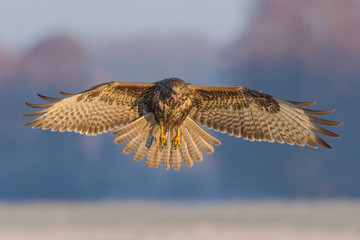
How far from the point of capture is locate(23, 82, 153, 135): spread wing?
425 inches

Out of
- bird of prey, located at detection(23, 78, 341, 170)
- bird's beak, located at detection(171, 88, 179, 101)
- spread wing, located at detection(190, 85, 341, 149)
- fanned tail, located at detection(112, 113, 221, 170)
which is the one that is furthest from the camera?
fanned tail, located at detection(112, 113, 221, 170)

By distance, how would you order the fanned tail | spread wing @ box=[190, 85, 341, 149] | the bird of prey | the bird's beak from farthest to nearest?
the fanned tail → spread wing @ box=[190, 85, 341, 149] → the bird of prey → the bird's beak

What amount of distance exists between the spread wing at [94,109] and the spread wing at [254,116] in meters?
1.67

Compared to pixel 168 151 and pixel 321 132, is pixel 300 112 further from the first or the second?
pixel 168 151

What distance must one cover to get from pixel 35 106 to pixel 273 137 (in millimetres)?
5757

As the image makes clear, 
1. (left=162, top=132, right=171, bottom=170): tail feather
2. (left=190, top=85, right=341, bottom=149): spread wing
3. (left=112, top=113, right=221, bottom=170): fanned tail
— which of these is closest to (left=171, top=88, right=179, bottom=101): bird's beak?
(left=190, top=85, right=341, bottom=149): spread wing

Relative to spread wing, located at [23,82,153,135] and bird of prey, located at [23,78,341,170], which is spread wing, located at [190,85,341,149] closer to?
bird of prey, located at [23,78,341,170]

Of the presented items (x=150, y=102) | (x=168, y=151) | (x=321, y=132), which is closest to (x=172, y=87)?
(x=150, y=102)

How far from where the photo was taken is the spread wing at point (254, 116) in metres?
11.0

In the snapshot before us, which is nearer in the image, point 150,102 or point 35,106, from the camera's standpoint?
point 35,106

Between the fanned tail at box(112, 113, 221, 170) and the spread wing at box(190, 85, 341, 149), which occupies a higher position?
the spread wing at box(190, 85, 341, 149)

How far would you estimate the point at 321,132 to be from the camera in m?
10.6

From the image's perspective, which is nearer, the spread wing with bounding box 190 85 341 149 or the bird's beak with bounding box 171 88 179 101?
the bird's beak with bounding box 171 88 179 101

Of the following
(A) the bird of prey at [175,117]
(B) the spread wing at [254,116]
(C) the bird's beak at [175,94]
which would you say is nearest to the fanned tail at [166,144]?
(A) the bird of prey at [175,117]
